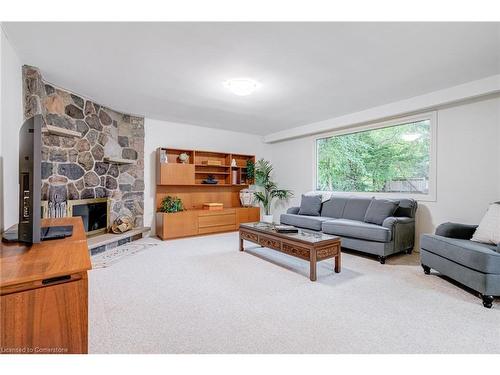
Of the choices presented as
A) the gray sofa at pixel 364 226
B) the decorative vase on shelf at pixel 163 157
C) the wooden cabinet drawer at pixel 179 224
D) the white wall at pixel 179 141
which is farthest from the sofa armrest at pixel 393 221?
the decorative vase on shelf at pixel 163 157

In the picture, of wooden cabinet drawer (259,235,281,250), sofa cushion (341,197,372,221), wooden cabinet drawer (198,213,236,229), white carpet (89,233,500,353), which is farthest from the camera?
wooden cabinet drawer (198,213,236,229)

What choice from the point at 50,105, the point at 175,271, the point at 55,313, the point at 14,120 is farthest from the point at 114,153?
the point at 55,313

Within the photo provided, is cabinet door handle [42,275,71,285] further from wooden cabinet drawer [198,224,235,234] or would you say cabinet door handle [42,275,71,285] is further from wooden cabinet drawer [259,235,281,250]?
wooden cabinet drawer [198,224,235,234]

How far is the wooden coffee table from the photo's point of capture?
275 cm

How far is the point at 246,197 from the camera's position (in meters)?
6.00

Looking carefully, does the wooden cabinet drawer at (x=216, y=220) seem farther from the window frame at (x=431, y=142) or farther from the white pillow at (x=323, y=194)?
the window frame at (x=431, y=142)

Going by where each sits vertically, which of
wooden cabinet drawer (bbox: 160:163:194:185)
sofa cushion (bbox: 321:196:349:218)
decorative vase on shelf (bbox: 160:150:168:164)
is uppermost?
decorative vase on shelf (bbox: 160:150:168:164)

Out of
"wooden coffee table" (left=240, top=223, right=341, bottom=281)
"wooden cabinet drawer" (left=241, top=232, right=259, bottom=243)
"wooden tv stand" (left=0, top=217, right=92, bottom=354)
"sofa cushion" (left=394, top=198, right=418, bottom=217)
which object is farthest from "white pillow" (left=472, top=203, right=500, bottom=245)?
"wooden tv stand" (left=0, top=217, right=92, bottom=354)

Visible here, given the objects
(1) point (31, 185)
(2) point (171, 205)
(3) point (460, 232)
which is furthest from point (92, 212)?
(3) point (460, 232)

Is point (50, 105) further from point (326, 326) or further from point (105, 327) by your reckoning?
point (326, 326)

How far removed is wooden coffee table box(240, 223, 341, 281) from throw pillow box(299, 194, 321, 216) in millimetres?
1582

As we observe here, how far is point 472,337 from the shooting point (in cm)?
173

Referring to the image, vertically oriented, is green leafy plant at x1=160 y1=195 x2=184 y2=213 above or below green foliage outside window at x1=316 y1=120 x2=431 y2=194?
below

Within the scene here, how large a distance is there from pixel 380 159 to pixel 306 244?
2710mm
